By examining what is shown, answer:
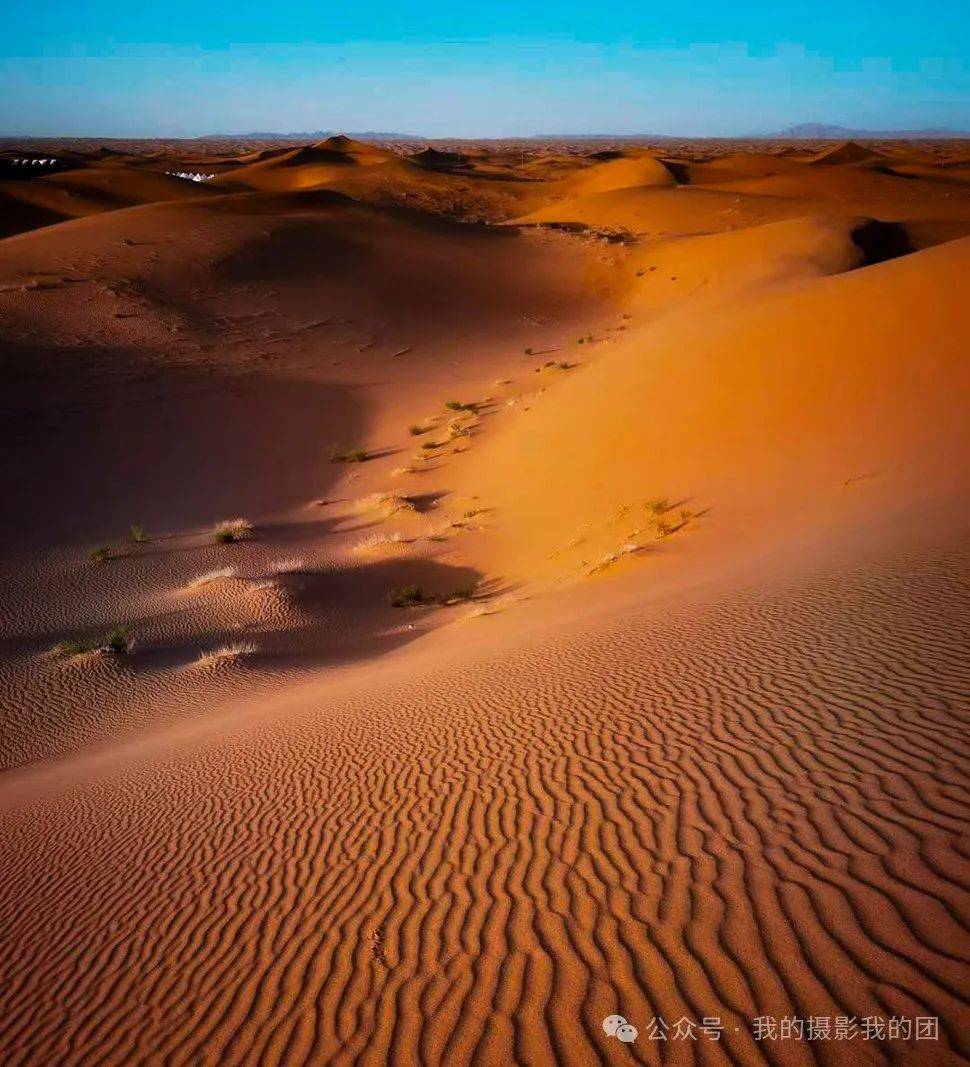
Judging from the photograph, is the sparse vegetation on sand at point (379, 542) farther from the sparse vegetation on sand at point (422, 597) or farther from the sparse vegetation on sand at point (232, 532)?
the sparse vegetation on sand at point (232, 532)

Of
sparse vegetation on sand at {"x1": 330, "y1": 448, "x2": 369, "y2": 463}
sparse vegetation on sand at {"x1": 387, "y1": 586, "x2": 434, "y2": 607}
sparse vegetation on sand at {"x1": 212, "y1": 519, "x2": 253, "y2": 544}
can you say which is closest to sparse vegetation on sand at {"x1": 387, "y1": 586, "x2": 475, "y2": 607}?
sparse vegetation on sand at {"x1": 387, "y1": 586, "x2": 434, "y2": 607}

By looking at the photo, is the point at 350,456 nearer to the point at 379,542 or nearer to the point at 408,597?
the point at 379,542

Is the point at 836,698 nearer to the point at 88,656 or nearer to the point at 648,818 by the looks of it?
the point at 648,818

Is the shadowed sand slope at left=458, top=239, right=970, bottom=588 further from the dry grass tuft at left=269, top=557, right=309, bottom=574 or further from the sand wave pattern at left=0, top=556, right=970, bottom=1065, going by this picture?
the sand wave pattern at left=0, top=556, right=970, bottom=1065

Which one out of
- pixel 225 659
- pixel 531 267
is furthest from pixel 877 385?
pixel 531 267

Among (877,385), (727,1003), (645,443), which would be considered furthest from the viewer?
(645,443)

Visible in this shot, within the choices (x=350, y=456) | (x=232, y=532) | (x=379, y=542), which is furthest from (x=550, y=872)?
(x=350, y=456)

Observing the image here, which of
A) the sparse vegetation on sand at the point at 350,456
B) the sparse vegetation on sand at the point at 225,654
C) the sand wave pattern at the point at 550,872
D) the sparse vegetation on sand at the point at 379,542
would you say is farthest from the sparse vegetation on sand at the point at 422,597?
the sparse vegetation on sand at the point at 350,456

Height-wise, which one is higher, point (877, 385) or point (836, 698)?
point (877, 385)
